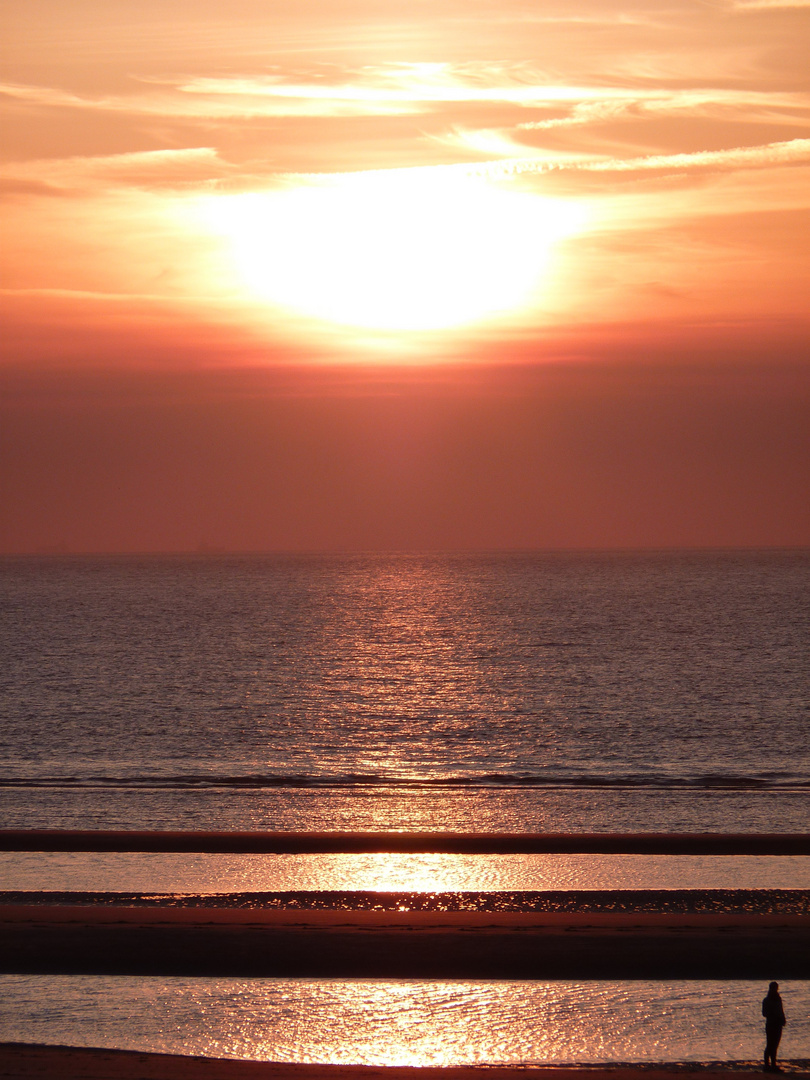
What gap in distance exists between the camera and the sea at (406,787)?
17156mm

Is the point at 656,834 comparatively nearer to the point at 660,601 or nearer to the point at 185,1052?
the point at 185,1052

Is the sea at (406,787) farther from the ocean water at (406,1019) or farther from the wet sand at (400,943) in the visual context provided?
the wet sand at (400,943)

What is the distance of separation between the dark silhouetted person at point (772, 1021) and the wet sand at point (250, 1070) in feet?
1.83

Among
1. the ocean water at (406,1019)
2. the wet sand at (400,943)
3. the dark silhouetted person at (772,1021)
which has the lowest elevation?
the ocean water at (406,1019)

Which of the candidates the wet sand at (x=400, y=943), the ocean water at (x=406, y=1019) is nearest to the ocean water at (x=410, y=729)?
the wet sand at (x=400, y=943)

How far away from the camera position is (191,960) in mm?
19203

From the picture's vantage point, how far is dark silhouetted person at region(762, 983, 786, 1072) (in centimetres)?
1357

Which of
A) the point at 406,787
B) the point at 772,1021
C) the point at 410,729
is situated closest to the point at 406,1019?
the point at 772,1021

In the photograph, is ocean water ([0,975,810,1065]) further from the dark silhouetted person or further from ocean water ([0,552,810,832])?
ocean water ([0,552,810,832])

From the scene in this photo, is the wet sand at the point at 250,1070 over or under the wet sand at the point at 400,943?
under

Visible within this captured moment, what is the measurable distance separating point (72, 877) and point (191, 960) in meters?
7.12

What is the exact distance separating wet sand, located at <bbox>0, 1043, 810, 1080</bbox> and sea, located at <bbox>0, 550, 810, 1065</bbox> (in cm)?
66

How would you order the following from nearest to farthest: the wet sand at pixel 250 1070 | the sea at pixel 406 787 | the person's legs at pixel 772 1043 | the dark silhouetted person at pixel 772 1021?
the dark silhouetted person at pixel 772 1021, the person's legs at pixel 772 1043, the wet sand at pixel 250 1070, the sea at pixel 406 787

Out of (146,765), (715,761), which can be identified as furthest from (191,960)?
(715,761)
